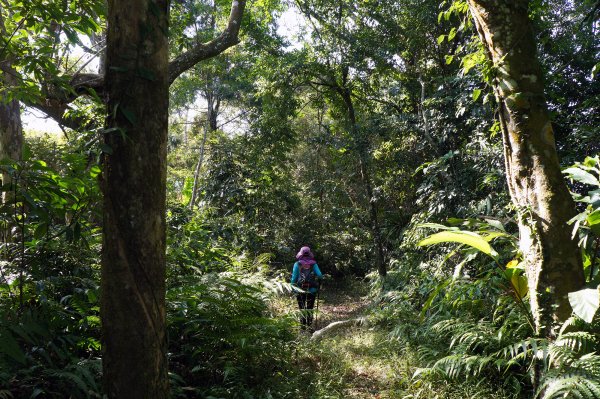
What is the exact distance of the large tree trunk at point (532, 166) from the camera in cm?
312

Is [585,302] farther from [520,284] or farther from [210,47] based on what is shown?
→ [210,47]

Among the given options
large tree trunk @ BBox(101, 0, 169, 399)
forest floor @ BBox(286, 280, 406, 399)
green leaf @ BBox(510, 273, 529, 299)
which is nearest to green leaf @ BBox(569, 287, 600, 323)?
green leaf @ BBox(510, 273, 529, 299)

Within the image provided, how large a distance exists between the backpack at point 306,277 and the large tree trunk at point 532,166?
4525mm

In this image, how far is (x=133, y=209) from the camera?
2.09 meters

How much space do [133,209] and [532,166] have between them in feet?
9.30

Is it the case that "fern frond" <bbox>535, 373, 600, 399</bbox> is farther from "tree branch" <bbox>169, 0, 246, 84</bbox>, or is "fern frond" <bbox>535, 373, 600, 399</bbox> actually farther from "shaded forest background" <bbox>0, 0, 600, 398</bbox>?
"tree branch" <bbox>169, 0, 246, 84</bbox>

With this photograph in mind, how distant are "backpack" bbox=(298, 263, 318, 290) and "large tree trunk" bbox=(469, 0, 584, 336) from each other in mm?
4525

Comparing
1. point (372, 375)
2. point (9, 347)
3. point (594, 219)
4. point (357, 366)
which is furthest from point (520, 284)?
point (9, 347)

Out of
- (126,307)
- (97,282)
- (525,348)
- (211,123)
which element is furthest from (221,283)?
(211,123)

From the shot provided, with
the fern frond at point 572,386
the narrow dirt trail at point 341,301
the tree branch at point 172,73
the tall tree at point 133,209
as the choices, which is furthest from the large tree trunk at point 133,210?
the narrow dirt trail at point 341,301

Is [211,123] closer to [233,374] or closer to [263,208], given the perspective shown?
[263,208]

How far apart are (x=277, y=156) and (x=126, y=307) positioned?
390 inches

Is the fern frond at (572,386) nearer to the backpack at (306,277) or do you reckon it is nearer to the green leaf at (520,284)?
the green leaf at (520,284)

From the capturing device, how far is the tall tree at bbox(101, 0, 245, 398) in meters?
2.07
